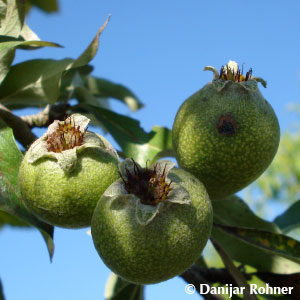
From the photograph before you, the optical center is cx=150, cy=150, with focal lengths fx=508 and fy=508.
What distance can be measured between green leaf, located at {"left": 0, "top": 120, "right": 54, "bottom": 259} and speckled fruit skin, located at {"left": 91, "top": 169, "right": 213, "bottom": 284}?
0.26 meters

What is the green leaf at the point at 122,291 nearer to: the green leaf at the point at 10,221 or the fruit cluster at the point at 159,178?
the green leaf at the point at 10,221

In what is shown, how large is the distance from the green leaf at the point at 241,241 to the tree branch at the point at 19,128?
0.75m

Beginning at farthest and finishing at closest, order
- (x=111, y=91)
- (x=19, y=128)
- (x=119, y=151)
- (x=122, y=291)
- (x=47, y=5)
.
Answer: (x=47, y=5) → (x=111, y=91) → (x=122, y=291) → (x=119, y=151) → (x=19, y=128)

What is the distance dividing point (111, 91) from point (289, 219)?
1229mm

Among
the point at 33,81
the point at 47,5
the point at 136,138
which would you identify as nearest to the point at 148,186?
the point at 136,138

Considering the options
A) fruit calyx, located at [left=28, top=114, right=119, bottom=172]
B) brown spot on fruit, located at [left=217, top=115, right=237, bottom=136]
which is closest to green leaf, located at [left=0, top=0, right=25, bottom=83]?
fruit calyx, located at [left=28, top=114, right=119, bottom=172]

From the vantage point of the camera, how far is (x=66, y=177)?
1406mm

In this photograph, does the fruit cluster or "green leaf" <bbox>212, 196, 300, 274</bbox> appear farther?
"green leaf" <bbox>212, 196, 300, 274</bbox>

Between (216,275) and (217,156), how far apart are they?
75 centimetres

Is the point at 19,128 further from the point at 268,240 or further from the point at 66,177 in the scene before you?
the point at 268,240

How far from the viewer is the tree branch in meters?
1.83

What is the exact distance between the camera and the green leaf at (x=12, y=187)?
4.91 feet

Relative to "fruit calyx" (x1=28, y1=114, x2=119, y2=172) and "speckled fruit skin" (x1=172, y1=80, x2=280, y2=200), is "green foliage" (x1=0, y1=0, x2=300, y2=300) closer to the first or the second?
"fruit calyx" (x1=28, y1=114, x2=119, y2=172)

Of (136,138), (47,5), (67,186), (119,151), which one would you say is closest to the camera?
(67,186)
